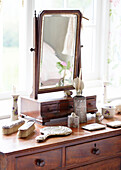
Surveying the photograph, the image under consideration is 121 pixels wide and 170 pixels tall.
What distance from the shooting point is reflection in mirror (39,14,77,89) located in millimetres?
2143

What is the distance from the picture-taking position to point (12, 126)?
6.36ft

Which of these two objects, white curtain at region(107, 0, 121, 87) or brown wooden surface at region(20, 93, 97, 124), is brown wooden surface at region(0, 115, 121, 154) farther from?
white curtain at region(107, 0, 121, 87)

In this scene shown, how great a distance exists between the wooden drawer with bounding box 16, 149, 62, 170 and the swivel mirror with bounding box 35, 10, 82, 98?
1.60 ft

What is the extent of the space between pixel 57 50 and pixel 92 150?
69 cm

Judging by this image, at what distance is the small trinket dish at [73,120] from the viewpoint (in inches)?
81.2

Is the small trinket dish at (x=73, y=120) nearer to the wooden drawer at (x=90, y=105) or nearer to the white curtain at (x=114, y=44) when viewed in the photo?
the wooden drawer at (x=90, y=105)

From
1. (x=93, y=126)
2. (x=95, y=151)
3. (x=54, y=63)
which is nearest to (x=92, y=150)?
(x=95, y=151)

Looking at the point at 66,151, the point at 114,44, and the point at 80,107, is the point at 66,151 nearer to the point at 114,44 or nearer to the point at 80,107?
the point at 80,107

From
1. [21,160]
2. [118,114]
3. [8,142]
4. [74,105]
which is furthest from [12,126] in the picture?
[118,114]

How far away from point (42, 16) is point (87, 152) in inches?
34.3

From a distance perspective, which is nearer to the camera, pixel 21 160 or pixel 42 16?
pixel 21 160

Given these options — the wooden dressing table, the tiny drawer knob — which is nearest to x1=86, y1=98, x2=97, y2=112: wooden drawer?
the wooden dressing table

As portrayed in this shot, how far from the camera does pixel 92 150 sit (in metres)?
2.00

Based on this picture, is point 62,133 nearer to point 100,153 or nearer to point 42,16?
point 100,153
